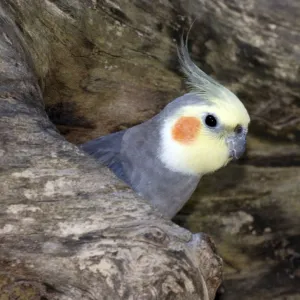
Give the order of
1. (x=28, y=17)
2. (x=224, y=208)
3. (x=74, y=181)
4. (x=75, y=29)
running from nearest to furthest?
(x=74, y=181), (x=28, y=17), (x=75, y=29), (x=224, y=208)

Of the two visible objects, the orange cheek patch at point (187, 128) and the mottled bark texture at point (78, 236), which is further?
the orange cheek patch at point (187, 128)

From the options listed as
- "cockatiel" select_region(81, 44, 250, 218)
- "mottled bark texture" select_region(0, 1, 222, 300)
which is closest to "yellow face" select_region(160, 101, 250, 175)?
"cockatiel" select_region(81, 44, 250, 218)

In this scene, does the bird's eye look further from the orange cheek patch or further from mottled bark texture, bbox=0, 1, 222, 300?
mottled bark texture, bbox=0, 1, 222, 300

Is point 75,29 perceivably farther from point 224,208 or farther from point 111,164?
point 224,208

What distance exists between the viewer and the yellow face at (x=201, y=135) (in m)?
1.88

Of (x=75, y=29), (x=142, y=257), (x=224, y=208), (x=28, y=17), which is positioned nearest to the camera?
(x=142, y=257)

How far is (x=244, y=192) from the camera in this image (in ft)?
7.46

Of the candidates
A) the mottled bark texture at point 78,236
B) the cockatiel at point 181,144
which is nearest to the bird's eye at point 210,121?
the cockatiel at point 181,144

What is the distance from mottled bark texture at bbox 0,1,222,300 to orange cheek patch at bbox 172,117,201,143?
58cm

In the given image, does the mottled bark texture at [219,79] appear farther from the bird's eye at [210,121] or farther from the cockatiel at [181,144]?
the bird's eye at [210,121]

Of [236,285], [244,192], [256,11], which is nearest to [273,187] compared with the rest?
[244,192]

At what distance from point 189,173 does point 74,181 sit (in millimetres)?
713

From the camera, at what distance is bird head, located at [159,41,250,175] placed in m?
1.88

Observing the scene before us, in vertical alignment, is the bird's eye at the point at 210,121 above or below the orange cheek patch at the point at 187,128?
above
